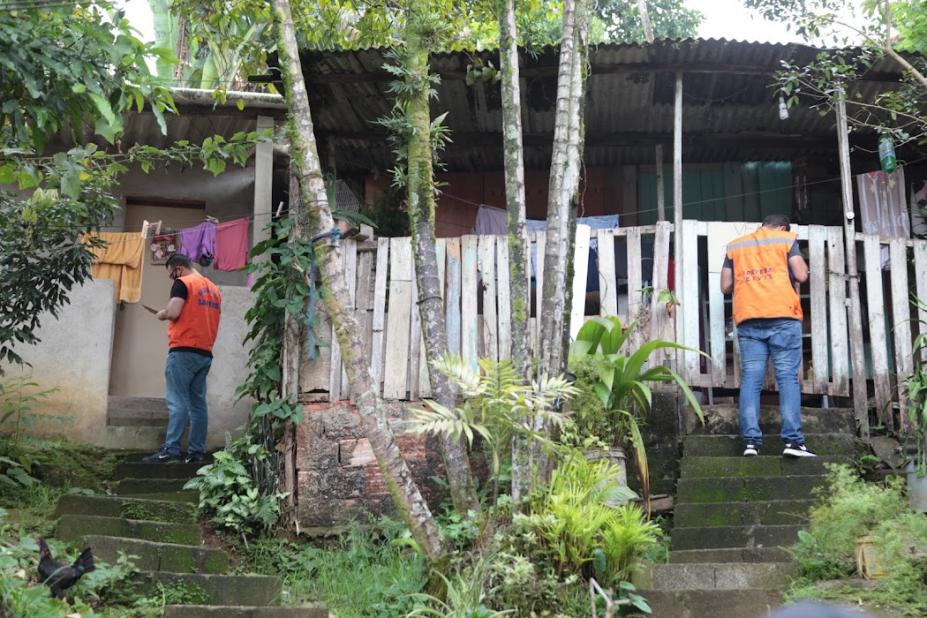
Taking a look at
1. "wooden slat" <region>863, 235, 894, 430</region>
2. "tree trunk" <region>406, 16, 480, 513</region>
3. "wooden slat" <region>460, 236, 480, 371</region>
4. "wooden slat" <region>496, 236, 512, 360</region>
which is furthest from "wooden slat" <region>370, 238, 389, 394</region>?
"wooden slat" <region>863, 235, 894, 430</region>

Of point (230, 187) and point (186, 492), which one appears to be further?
point (230, 187)

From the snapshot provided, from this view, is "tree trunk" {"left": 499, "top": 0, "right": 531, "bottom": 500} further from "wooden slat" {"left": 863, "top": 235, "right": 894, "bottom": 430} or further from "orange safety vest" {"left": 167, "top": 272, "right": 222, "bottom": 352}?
"wooden slat" {"left": 863, "top": 235, "right": 894, "bottom": 430}

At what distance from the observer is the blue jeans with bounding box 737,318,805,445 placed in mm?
7391

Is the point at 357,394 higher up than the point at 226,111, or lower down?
lower down

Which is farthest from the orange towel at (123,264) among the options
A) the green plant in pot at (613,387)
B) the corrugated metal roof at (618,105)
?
the green plant in pot at (613,387)

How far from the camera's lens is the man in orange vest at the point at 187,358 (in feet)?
27.3

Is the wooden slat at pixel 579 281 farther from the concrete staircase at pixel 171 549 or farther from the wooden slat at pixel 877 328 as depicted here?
the concrete staircase at pixel 171 549

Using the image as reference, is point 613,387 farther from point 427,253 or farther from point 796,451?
point 427,253

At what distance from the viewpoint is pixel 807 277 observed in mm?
7938

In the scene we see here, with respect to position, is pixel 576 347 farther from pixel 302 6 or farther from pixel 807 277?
pixel 302 6

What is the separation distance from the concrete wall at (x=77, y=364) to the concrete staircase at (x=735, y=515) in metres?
5.45

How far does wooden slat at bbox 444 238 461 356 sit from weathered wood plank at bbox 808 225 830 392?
9.49 ft

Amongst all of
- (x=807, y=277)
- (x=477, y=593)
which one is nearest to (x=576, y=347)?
(x=807, y=277)

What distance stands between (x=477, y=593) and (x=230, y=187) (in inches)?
277
